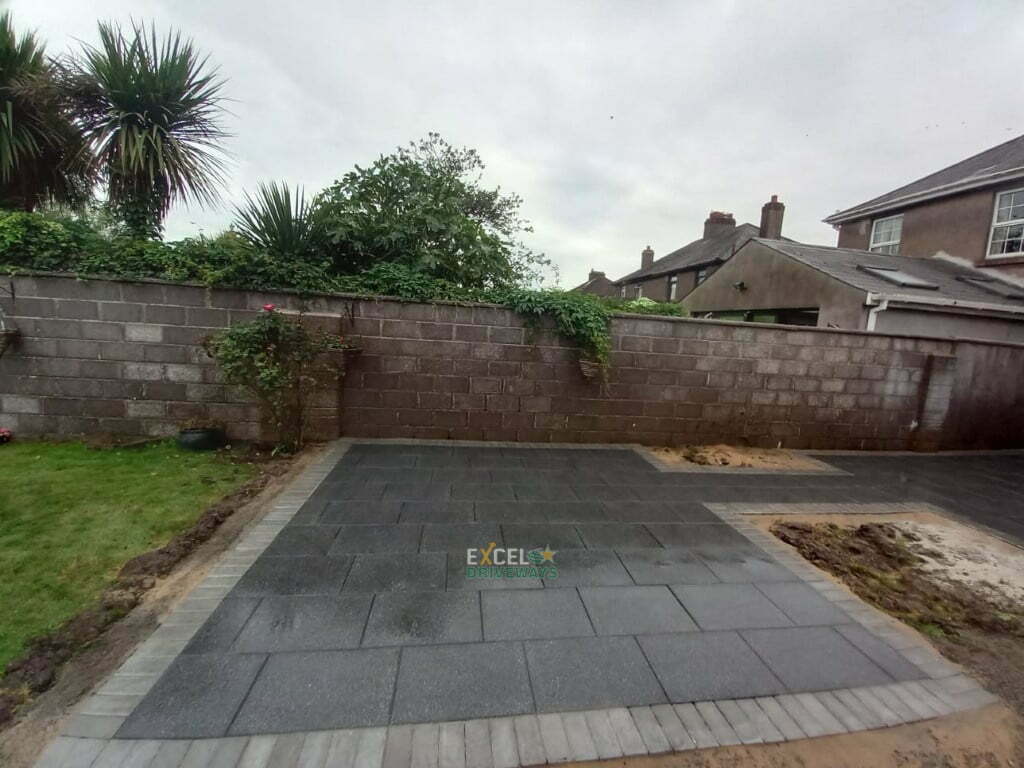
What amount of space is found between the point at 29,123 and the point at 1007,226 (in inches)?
744

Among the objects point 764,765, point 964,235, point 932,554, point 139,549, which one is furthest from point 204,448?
point 964,235

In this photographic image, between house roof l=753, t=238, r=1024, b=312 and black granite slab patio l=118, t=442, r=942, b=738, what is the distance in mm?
8496

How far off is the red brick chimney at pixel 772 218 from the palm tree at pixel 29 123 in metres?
19.6

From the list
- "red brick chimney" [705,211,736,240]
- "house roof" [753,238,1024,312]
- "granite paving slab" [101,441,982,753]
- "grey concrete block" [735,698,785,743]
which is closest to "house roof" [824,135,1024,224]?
"house roof" [753,238,1024,312]

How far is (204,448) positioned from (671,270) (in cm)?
2187

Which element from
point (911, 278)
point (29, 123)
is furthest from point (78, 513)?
point (911, 278)

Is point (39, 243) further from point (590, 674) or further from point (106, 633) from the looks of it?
point (590, 674)

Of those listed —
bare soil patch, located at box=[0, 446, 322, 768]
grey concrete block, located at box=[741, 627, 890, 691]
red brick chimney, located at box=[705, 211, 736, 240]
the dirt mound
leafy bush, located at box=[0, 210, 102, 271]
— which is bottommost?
bare soil patch, located at box=[0, 446, 322, 768]

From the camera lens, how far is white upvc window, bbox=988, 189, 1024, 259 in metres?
10.3

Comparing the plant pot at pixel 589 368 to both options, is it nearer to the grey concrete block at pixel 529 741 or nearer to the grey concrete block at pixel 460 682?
the grey concrete block at pixel 460 682

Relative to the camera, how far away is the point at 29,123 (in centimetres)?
513

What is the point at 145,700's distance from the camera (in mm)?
1670

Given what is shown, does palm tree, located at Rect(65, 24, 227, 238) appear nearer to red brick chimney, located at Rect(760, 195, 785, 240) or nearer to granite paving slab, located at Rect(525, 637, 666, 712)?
granite paving slab, located at Rect(525, 637, 666, 712)

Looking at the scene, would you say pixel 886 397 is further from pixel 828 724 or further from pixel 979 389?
pixel 828 724
